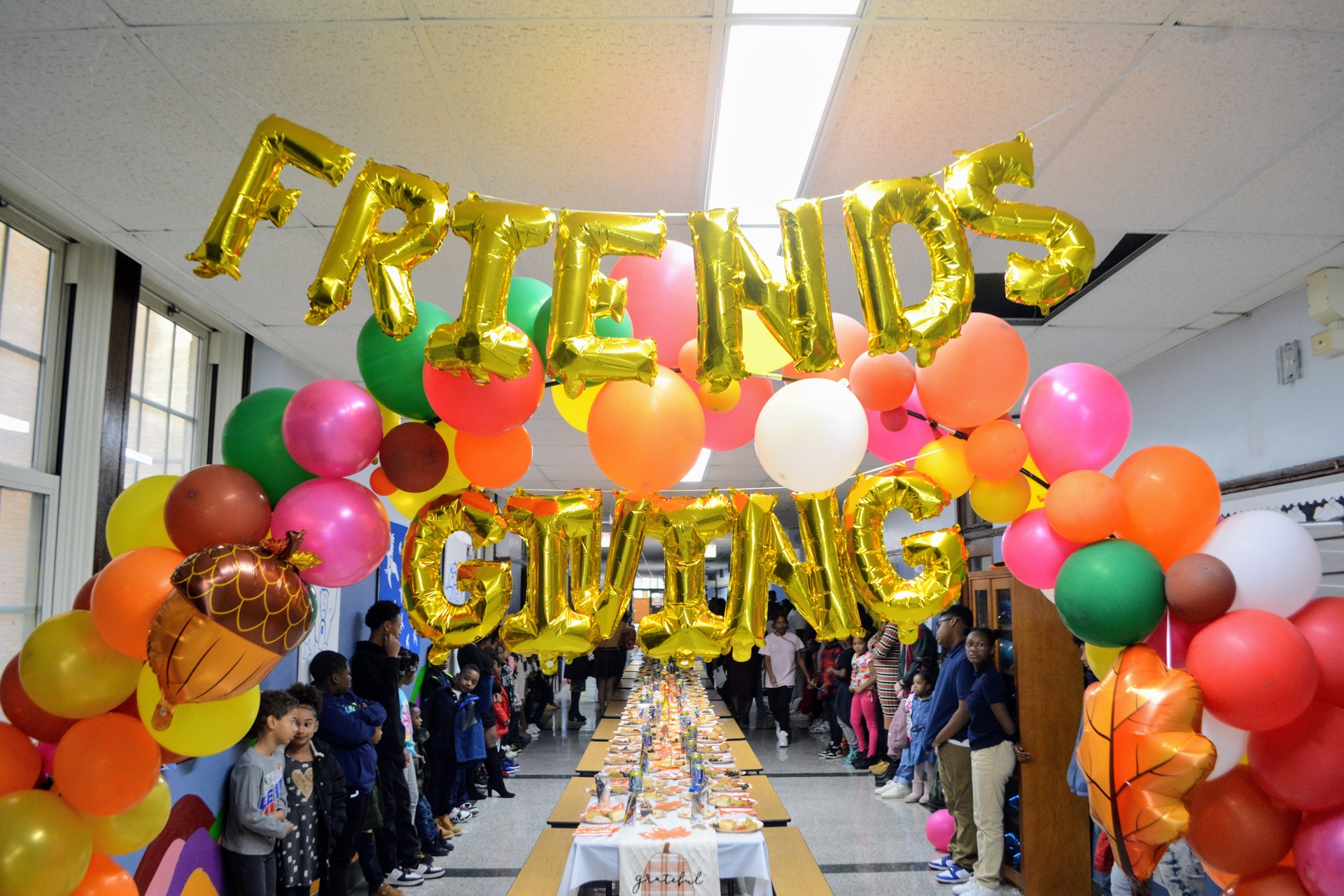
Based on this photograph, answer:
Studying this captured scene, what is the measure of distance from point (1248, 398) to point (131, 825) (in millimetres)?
4308

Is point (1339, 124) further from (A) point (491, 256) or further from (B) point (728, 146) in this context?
(A) point (491, 256)

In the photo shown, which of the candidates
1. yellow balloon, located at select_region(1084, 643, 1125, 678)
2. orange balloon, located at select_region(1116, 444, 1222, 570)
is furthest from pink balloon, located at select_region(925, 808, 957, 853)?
orange balloon, located at select_region(1116, 444, 1222, 570)

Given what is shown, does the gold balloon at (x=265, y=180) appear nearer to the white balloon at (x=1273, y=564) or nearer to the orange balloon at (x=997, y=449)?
the orange balloon at (x=997, y=449)

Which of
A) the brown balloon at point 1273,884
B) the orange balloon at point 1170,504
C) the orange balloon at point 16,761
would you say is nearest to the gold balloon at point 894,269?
the orange balloon at point 1170,504

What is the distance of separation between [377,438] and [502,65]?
92cm

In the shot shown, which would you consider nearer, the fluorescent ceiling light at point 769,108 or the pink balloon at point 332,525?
the pink balloon at point 332,525

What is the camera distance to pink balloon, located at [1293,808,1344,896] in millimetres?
1430

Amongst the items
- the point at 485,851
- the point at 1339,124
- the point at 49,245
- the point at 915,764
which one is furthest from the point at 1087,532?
the point at 915,764

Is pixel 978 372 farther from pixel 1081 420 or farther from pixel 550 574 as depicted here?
pixel 550 574

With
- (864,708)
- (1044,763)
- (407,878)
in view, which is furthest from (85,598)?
(864,708)

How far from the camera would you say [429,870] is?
4477mm

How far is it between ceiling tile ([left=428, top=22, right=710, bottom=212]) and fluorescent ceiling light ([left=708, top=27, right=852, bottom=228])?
Answer: 0.07 meters

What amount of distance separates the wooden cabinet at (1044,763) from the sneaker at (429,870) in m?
3.07

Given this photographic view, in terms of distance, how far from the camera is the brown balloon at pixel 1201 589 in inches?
58.8
